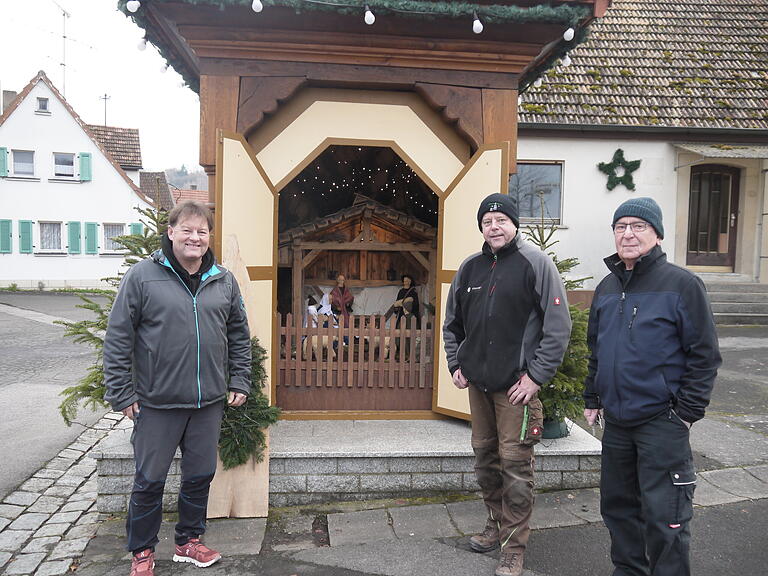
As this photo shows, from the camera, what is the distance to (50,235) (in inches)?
1001

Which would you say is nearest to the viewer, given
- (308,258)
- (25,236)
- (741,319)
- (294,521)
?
(294,521)

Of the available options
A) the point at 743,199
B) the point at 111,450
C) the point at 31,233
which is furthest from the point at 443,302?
the point at 31,233

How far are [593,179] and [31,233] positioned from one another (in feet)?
71.1

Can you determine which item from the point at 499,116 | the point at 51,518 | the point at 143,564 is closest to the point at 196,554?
the point at 143,564

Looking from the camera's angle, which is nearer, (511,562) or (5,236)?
(511,562)

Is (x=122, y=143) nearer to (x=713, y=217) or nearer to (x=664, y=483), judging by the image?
(x=713, y=217)

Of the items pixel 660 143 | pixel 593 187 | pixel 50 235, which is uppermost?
pixel 660 143

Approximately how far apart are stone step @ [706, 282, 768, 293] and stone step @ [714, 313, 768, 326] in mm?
967

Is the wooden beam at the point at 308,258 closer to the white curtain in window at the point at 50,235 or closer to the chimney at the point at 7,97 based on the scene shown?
the white curtain in window at the point at 50,235

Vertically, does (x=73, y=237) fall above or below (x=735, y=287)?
above

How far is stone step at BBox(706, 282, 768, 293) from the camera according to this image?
45.2 ft

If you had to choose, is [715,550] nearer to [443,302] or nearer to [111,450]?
[443,302]

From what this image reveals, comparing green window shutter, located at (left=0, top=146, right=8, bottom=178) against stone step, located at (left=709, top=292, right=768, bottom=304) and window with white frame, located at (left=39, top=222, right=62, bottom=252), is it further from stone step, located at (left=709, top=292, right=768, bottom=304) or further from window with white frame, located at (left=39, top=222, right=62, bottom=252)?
stone step, located at (left=709, top=292, right=768, bottom=304)

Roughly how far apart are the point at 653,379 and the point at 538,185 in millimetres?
11359
